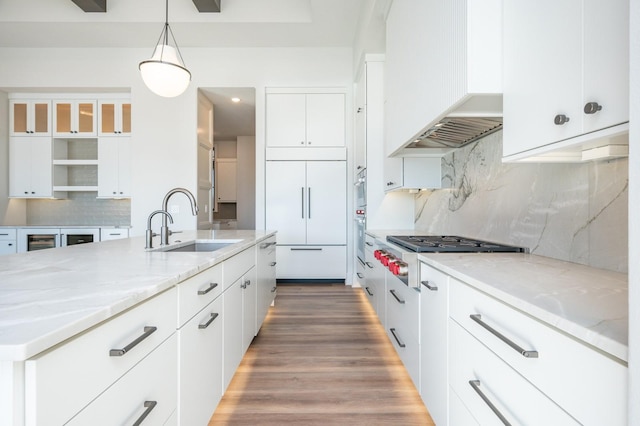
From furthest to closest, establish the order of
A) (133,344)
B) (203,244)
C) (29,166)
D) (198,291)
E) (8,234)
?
1. (29,166)
2. (8,234)
3. (203,244)
4. (198,291)
5. (133,344)

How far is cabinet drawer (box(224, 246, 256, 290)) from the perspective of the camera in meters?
1.62

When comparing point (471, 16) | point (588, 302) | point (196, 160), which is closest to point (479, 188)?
point (471, 16)

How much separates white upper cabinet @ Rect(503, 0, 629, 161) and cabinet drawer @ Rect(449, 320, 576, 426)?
0.63 meters

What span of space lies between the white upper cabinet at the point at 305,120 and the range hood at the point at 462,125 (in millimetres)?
1947

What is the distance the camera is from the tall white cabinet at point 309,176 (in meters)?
4.51

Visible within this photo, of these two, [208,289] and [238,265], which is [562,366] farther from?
[238,265]

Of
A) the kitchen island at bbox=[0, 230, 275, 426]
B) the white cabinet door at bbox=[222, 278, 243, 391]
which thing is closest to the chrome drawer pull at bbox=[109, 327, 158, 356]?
the kitchen island at bbox=[0, 230, 275, 426]

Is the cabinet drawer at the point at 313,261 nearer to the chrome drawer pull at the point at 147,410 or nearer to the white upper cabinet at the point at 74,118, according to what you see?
the white upper cabinet at the point at 74,118

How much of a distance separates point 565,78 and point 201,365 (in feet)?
5.08

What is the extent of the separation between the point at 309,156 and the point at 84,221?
3.64 m

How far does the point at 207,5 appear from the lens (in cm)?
366

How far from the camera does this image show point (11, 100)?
4.65 meters

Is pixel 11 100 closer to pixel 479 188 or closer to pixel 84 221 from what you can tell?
pixel 84 221

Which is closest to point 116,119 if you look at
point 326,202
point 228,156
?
point 326,202
